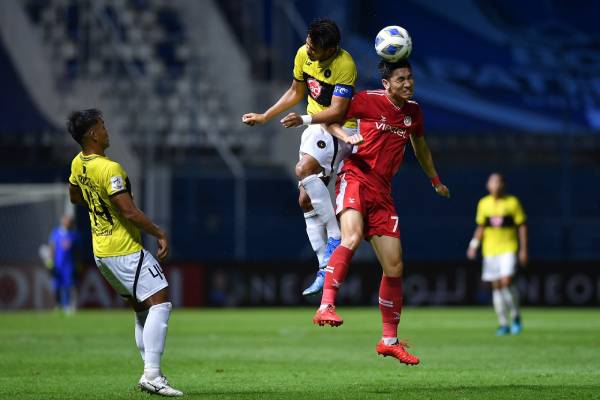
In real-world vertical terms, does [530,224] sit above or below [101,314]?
above

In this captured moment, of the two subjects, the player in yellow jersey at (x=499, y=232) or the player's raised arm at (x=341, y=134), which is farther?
the player in yellow jersey at (x=499, y=232)

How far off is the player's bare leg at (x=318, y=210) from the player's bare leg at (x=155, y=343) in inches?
60.0

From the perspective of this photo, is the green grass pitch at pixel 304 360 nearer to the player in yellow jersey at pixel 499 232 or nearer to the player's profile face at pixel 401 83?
the player in yellow jersey at pixel 499 232

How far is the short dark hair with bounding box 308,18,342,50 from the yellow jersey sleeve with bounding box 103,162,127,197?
192 cm

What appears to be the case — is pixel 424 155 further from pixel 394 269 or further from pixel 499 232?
pixel 499 232

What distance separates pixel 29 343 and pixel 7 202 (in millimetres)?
14076

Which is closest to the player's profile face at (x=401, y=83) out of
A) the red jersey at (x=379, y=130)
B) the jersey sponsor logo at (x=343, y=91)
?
the red jersey at (x=379, y=130)

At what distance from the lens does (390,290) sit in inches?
409

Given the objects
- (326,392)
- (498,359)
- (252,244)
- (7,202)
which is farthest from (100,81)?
(326,392)

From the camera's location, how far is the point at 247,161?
103 ft

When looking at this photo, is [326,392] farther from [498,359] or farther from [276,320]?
[276,320]

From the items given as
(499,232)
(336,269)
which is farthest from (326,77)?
(499,232)

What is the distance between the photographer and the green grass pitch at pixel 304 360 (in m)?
10.0

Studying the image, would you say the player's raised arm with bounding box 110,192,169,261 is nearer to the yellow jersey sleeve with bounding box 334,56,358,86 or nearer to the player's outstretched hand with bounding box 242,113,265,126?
the player's outstretched hand with bounding box 242,113,265,126
